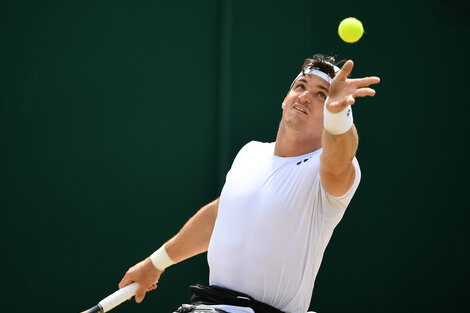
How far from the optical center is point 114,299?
10.4ft

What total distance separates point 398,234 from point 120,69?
237 centimetres

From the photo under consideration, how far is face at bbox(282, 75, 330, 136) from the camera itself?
124 inches

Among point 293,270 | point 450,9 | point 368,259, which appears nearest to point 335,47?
point 450,9

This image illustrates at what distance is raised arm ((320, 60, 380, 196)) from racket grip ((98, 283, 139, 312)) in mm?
1210

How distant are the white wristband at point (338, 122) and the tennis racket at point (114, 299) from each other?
137 cm

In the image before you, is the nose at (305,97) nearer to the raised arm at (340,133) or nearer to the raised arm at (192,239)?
the raised arm at (340,133)

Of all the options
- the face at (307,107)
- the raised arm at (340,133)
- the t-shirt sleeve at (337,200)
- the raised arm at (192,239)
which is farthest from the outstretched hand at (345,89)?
the raised arm at (192,239)

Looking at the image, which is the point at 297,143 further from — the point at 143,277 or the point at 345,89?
the point at 143,277

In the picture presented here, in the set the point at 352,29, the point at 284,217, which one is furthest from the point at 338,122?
the point at 352,29

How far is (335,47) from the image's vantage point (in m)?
4.81

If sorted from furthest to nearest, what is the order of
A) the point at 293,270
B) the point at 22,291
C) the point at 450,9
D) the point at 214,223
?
1. the point at 450,9
2. the point at 22,291
3. the point at 214,223
4. the point at 293,270

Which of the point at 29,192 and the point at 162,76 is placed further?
the point at 162,76

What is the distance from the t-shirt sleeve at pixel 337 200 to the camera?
111 inches

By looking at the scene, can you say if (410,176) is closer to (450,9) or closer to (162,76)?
(450,9)
